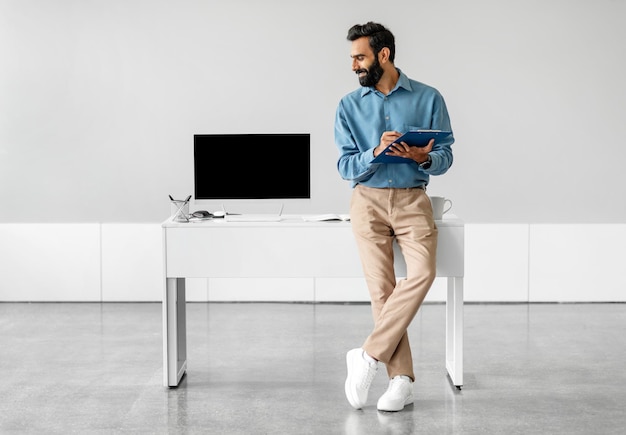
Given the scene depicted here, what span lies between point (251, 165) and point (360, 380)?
1161 millimetres

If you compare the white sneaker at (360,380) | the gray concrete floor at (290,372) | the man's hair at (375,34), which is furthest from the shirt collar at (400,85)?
the gray concrete floor at (290,372)

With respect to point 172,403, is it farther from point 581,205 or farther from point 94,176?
point 581,205

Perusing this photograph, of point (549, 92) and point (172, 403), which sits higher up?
point (549, 92)

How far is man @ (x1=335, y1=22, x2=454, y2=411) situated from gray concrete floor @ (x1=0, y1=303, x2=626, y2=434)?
20 cm

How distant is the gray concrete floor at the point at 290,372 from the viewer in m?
3.21

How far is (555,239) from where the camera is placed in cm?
570

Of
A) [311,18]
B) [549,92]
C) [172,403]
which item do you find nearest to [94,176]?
[311,18]

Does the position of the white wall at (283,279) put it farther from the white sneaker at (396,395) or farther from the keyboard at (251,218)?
the white sneaker at (396,395)

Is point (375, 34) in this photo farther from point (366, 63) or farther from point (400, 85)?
point (400, 85)

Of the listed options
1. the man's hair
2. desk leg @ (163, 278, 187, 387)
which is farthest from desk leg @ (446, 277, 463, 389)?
desk leg @ (163, 278, 187, 387)

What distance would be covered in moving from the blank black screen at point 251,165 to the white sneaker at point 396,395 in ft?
3.30

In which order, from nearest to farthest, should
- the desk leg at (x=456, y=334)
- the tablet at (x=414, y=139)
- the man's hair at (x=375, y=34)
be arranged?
the tablet at (x=414, y=139)
the man's hair at (x=375, y=34)
the desk leg at (x=456, y=334)

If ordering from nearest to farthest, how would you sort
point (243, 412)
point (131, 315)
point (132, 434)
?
point (132, 434), point (243, 412), point (131, 315)

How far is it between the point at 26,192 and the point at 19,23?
1.17 m
